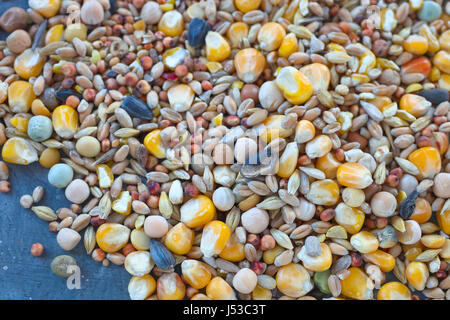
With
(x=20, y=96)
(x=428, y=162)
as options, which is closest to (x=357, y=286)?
(x=428, y=162)

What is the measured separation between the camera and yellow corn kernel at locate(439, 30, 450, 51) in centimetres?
96

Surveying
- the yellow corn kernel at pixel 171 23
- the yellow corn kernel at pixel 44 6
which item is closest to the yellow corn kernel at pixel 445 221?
the yellow corn kernel at pixel 171 23

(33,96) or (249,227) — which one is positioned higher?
(33,96)

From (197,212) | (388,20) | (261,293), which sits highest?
(388,20)

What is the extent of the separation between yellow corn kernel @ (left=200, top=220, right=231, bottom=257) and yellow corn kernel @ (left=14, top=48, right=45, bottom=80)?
0.51 metres

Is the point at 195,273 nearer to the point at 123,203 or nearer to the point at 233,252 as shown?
the point at 233,252

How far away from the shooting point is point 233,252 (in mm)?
799

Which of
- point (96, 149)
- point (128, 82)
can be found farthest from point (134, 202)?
point (128, 82)

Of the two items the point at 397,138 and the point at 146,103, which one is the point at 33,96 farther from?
the point at 397,138

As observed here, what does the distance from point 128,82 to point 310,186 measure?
43 cm

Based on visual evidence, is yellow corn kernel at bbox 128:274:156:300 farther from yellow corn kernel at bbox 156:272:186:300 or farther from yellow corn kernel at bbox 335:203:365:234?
yellow corn kernel at bbox 335:203:365:234

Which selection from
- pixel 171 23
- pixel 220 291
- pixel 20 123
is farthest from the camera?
pixel 171 23

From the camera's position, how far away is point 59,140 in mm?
883

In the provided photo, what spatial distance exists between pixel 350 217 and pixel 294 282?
159 mm
